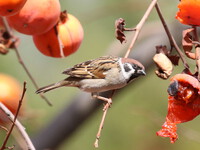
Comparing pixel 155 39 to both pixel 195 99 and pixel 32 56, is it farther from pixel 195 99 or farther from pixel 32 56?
pixel 32 56

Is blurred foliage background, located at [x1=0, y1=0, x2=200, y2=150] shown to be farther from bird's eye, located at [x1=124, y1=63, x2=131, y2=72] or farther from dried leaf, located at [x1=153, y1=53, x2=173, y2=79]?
dried leaf, located at [x1=153, y1=53, x2=173, y2=79]

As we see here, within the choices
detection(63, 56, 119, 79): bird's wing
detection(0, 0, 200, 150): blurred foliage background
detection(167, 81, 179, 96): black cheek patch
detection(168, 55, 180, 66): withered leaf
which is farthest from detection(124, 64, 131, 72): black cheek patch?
detection(167, 81, 179, 96): black cheek patch

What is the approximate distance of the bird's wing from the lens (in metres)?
2.70

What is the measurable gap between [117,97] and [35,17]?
1942 mm

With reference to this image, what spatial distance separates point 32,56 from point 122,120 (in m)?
1.55

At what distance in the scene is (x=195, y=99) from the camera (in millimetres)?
1789

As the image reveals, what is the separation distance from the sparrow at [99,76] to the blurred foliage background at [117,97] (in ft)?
1.29

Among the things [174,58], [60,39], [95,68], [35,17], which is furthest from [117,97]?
[174,58]

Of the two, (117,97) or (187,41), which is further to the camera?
(117,97)

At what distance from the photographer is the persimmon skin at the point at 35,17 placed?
7.01ft

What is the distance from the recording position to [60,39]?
2.32 meters

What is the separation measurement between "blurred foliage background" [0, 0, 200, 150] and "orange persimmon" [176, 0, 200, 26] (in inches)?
43.1

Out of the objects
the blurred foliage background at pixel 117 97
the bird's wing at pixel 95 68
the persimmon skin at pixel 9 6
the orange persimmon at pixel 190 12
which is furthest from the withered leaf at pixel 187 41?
the blurred foliage background at pixel 117 97

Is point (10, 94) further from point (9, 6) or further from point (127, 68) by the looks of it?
point (9, 6)
